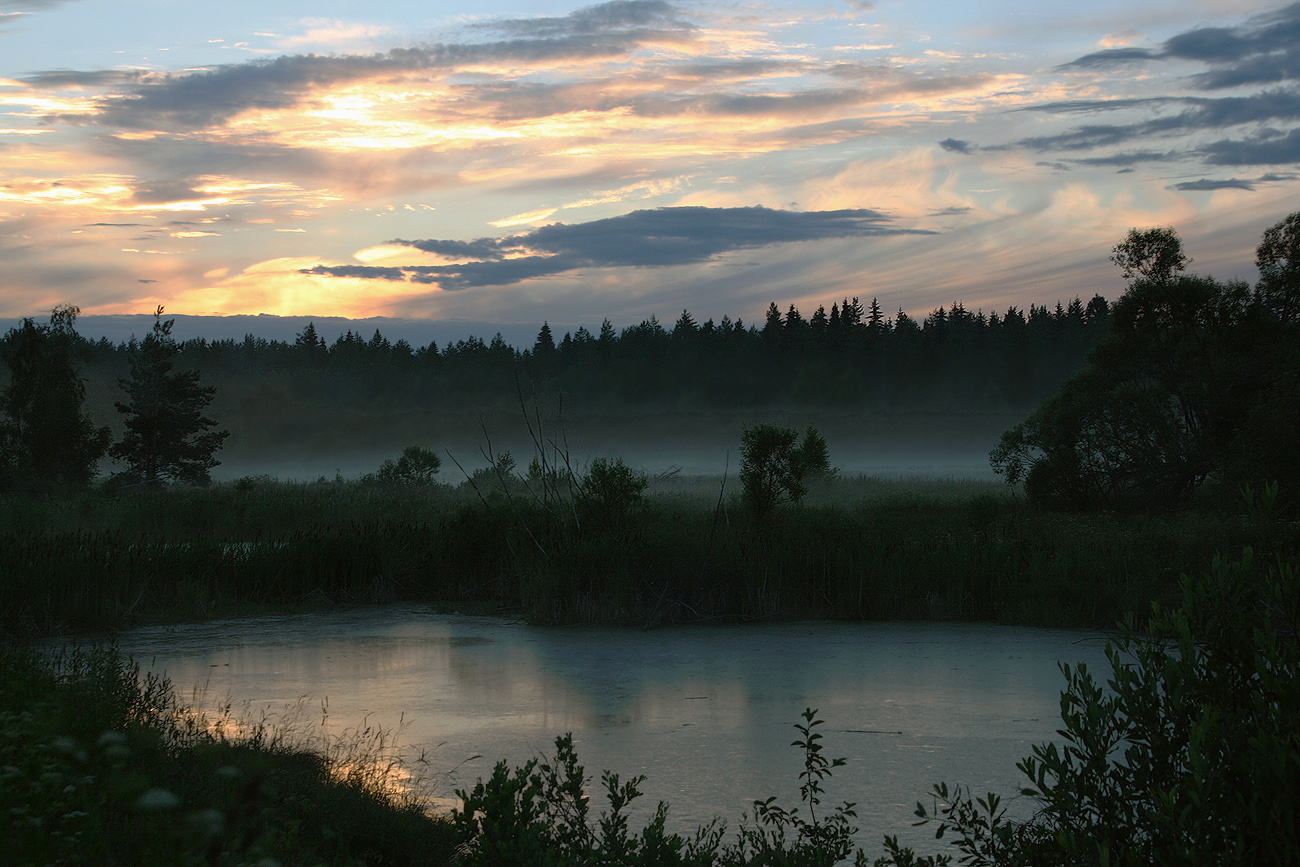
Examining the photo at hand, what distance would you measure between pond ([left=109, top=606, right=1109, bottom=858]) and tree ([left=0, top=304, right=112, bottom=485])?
50.7 feet

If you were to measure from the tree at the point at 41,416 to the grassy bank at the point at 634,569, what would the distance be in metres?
12.6

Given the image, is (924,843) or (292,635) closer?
(924,843)

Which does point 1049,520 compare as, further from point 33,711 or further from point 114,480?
point 114,480

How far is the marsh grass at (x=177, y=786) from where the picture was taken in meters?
2.42

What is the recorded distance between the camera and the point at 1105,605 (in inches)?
419

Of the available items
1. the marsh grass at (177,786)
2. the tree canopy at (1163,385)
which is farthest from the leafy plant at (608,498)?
the tree canopy at (1163,385)

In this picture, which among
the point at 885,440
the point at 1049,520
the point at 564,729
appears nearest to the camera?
the point at 564,729

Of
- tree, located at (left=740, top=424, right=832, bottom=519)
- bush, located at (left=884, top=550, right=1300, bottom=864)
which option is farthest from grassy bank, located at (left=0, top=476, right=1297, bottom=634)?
bush, located at (left=884, top=550, right=1300, bottom=864)

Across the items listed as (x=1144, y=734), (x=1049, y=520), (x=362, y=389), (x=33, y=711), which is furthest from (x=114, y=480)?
(x=362, y=389)

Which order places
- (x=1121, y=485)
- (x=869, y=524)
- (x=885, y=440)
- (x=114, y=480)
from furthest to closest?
(x=885, y=440) → (x=114, y=480) → (x=1121, y=485) → (x=869, y=524)

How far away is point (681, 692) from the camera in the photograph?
7801mm

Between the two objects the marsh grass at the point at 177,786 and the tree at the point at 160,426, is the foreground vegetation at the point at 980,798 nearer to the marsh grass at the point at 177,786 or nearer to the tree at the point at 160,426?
the marsh grass at the point at 177,786

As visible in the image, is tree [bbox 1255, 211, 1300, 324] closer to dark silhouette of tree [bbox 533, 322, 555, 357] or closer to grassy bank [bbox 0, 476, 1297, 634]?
grassy bank [bbox 0, 476, 1297, 634]

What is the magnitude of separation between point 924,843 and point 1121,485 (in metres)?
16.2
